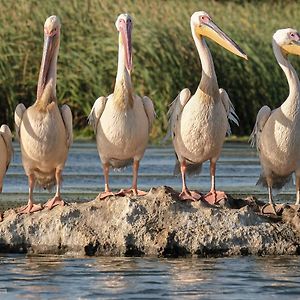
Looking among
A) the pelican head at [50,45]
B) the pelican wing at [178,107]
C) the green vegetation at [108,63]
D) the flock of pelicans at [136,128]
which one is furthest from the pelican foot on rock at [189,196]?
the green vegetation at [108,63]

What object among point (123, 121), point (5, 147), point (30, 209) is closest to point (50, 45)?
point (5, 147)

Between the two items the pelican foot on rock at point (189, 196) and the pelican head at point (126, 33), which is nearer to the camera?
the pelican foot on rock at point (189, 196)

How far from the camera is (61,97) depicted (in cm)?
2175

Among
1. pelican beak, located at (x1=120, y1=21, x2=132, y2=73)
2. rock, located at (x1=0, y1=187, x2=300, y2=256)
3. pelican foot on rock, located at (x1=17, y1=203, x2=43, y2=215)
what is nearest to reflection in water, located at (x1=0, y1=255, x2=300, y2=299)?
rock, located at (x1=0, y1=187, x2=300, y2=256)

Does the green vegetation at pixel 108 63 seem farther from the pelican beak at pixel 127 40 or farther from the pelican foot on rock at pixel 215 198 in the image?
the pelican foot on rock at pixel 215 198

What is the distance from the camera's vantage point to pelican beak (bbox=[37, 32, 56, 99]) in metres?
11.9

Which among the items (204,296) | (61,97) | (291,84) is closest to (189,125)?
(291,84)

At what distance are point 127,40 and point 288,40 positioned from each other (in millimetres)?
1501

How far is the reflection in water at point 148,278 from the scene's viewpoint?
344 inches

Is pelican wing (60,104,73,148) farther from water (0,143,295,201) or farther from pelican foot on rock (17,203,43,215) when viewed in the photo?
water (0,143,295,201)

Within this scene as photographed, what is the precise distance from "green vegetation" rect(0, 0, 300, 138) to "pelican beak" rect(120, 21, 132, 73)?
30.7ft

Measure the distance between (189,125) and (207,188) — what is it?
3.45 meters

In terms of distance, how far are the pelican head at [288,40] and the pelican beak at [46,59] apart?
2018 mm

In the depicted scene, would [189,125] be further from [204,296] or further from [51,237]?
[204,296]
